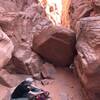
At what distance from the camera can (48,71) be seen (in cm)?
734

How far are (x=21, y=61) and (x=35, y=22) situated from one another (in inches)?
104

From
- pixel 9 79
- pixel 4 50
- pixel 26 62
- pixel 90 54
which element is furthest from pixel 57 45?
pixel 4 50

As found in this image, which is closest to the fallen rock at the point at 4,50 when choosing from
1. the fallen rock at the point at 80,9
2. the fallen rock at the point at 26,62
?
the fallen rock at the point at 26,62

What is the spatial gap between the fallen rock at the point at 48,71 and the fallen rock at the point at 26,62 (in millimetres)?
136

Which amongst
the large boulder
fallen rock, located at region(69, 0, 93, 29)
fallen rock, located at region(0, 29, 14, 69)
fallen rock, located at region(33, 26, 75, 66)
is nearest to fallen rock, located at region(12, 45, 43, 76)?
fallen rock, located at region(33, 26, 75, 66)

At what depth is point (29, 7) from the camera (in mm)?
10352

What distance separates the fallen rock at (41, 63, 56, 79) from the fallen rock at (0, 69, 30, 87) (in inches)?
20.2

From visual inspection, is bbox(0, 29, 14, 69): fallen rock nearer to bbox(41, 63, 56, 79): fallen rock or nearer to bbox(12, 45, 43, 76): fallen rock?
bbox(12, 45, 43, 76): fallen rock

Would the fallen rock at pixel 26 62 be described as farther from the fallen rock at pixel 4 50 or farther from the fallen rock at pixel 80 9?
the fallen rock at pixel 4 50

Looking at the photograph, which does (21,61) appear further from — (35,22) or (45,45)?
(35,22)

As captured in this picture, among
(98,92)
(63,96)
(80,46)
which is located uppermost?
(80,46)

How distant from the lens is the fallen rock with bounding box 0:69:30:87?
6.45m

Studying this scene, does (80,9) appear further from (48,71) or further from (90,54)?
(90,54)

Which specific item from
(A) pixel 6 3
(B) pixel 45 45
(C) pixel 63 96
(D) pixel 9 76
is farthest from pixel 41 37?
(A) pixel 6 3
